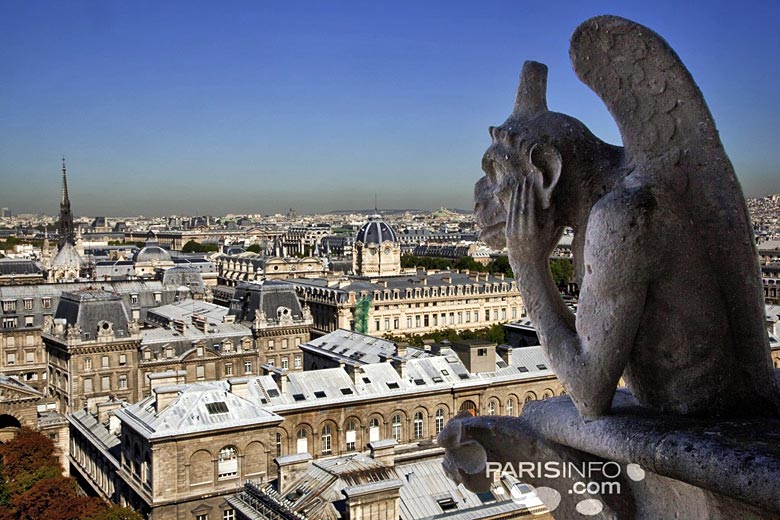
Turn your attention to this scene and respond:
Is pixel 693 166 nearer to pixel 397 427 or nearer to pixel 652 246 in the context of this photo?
pixel 652 246

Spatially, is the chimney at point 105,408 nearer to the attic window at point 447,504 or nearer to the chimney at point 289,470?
the chimney at point 289,470

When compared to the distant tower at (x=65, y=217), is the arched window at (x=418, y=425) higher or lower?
lower

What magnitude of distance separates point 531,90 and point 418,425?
3371 centimetres

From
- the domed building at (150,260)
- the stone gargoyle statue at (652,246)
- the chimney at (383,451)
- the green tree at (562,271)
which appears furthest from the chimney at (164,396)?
the domed building at (150,260)

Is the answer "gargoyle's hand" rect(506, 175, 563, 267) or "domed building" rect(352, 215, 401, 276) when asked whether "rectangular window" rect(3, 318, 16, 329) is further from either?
"gargoyle's hand" rect(506, 175, 563, 267)

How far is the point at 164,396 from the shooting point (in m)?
31.5

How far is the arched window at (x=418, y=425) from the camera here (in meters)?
37.9

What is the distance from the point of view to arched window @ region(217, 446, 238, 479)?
30.8 metres

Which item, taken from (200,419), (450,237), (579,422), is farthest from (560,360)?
(450,237)

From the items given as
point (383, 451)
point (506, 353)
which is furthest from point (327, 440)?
point (383, 451)

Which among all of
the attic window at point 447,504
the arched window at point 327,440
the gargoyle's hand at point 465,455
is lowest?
the arched window at point 327,440

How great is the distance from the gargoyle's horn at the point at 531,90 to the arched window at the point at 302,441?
102 ft

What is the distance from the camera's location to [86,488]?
40125 mm

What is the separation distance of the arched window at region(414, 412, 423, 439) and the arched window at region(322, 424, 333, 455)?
4.29 m
